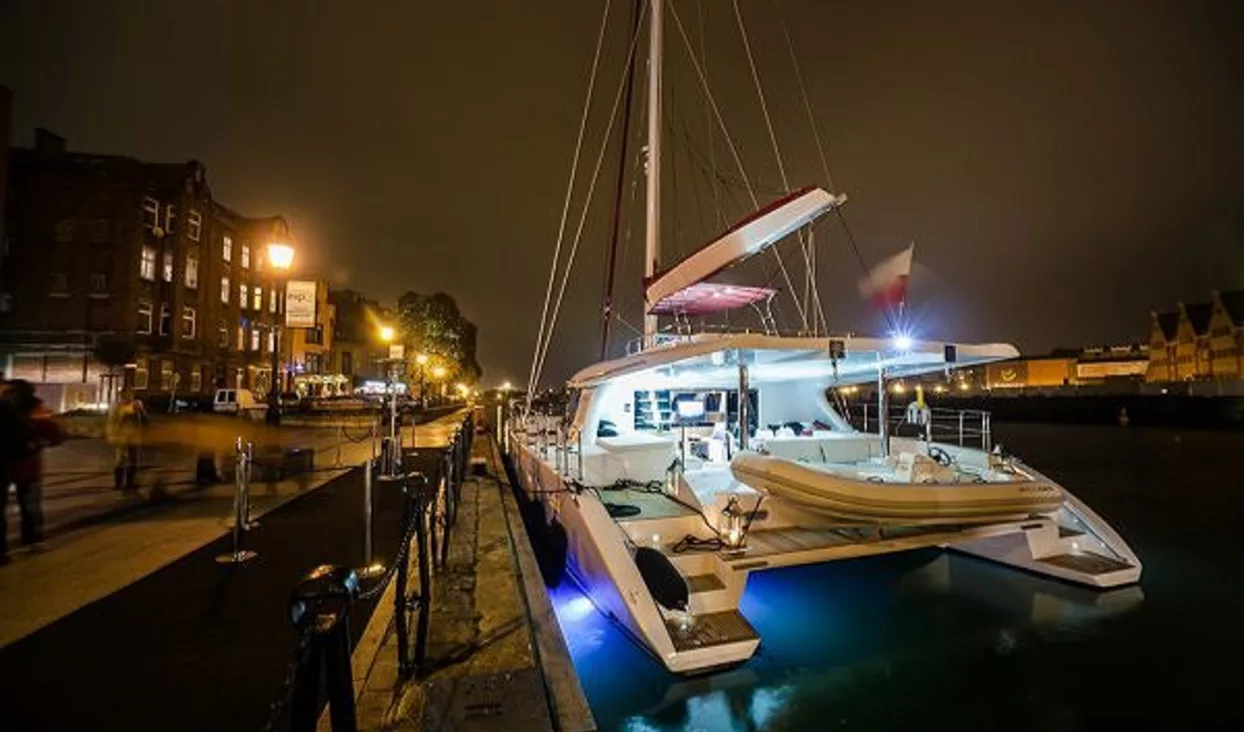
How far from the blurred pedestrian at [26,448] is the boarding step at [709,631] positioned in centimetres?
777

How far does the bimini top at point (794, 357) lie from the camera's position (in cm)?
661

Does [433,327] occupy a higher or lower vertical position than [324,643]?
higher

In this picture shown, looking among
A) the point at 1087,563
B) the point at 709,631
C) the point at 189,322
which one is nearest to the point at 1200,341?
the point at 1087,563

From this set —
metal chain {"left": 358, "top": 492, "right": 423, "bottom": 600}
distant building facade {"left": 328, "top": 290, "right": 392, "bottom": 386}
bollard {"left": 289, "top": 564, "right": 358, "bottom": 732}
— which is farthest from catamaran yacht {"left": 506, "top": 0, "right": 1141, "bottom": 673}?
distant building facade {"left": 328, "top": 290, "right": 392, "bottom": 386}

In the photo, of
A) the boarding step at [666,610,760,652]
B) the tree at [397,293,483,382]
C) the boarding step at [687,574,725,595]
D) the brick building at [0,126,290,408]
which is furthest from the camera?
the tree at [397,293,483,382]

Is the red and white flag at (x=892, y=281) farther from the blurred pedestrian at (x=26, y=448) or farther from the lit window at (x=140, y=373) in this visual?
the lit window at (x=140, y=373)

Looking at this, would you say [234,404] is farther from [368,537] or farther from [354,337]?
[354,337]

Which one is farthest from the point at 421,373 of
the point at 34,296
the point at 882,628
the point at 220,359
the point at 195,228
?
the point at 882,628

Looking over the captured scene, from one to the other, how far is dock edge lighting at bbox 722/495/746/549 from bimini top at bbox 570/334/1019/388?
1.73 metres

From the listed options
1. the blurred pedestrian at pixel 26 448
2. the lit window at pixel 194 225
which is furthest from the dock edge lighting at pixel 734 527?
the lit window at pixel 194 225

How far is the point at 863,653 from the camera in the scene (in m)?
7.02

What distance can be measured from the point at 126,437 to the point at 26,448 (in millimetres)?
4428

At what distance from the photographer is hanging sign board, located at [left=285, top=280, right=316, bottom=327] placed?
1255 centimetres

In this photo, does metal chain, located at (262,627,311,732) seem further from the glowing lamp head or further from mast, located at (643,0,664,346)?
the glowing lamp head
